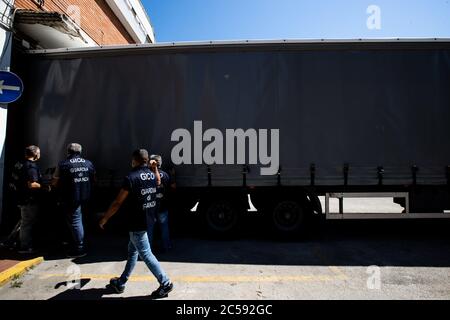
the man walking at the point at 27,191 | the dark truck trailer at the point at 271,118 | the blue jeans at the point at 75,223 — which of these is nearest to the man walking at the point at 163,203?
the dark truck trailer at the point at 271,118

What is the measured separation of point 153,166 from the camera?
4.73 m

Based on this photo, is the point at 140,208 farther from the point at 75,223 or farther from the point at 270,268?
the point at 270,268

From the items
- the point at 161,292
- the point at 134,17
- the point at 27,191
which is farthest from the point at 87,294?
the point at 134,17

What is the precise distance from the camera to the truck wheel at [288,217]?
5848 mm

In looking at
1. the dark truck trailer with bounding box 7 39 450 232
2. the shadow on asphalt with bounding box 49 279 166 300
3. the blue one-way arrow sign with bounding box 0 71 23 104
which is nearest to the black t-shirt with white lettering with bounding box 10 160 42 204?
the dark truck trailer with bounding box 7 39 450 232

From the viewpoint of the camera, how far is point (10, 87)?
202 inches

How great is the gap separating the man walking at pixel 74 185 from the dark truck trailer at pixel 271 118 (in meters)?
0.91

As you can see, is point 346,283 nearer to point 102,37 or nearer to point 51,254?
point 51,254

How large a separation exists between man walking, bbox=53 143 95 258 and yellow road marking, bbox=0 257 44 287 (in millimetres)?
550

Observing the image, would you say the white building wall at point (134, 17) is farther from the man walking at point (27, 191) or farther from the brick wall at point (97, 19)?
the man walking at point (27, 191)

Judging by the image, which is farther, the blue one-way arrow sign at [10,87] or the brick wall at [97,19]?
the brick wall at [97,19]

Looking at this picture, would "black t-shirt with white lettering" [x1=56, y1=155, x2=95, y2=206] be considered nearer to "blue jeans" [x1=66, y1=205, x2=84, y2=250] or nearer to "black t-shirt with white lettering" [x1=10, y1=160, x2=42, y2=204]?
"blue jeans" [x1=66, y1=205, x2=84, y2=250]

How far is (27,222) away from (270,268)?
168 inches
